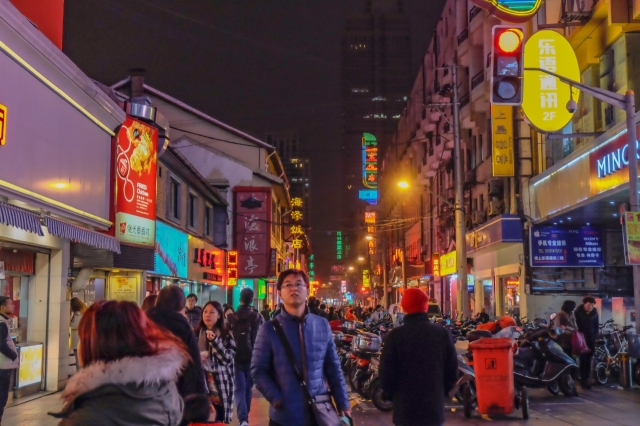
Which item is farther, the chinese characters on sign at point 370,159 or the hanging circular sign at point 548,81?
the chinese characters on sign at point 370,159

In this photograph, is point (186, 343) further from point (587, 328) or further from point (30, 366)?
point (587, 328)

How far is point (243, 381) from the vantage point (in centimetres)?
988

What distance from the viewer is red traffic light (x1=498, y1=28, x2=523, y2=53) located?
39.7 ft

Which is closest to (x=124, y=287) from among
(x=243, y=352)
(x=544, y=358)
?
(x=243, y=352)

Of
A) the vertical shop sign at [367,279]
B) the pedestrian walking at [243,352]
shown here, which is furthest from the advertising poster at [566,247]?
the vertical shop sign at [367,279]

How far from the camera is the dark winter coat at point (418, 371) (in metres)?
5.62

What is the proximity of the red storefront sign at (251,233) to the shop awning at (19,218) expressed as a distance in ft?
92.5

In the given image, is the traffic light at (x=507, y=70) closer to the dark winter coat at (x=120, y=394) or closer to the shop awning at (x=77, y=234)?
the shop awning at (x=77, y=234)

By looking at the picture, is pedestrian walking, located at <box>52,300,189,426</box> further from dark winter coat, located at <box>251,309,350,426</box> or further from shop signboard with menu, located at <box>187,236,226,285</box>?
shop signboard with menu, located at <box>187,236,226,285</box>

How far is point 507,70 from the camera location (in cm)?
1197

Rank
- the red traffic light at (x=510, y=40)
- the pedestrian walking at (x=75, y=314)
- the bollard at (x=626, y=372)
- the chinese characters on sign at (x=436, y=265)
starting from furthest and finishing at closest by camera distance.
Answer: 1. the chinese characters on sign at (x=436, y=265)
2. the pedestrian walking at (x=75, y=314)
3. the bollard at (x=626, y=372)
4. the red traffic light at (x=510, y=40)

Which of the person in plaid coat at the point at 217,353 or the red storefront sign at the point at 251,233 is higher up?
A: the red storefront sign at the point at 251,233

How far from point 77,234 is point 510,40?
27.3 ft

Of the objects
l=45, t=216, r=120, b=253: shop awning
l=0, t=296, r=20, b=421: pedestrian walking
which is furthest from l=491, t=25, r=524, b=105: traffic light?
l=0, t=296, r=20, b=421: pedestrian walking
